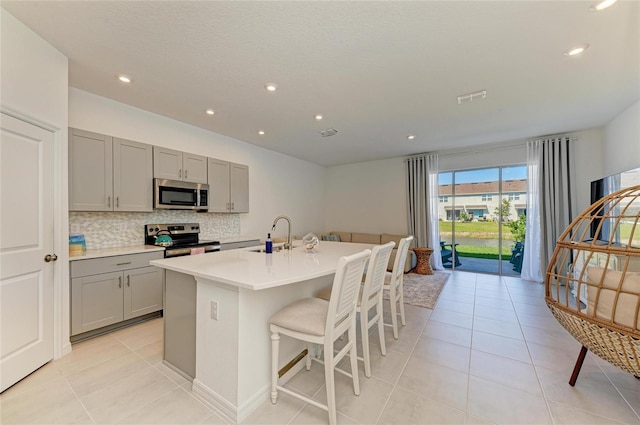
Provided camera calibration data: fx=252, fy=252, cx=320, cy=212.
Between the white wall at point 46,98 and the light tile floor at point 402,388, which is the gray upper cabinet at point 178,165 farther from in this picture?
the light tile floor at point 402,388

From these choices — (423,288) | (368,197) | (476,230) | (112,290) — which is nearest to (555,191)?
(476,230)

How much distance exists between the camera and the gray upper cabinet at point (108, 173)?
266 centimetres

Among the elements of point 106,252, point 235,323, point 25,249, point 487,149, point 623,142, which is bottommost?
point 235,323

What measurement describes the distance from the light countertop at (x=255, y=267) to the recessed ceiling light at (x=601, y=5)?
8.11 ft

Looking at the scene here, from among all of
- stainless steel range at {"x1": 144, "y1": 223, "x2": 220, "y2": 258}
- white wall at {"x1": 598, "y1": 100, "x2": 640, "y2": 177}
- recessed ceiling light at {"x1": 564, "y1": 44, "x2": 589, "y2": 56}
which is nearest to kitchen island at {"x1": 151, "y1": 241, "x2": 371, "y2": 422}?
stainless steel range at {"x1": 144, "y1": 223, "x2": 220, "y2": 258}

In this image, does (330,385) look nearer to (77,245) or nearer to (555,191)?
(77,245)

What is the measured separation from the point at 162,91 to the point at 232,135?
Result: 1.64 m

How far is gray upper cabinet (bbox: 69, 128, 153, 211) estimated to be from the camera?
2.66 m

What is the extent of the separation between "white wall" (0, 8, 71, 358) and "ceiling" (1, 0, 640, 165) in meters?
0.12

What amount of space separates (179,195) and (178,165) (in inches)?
17.2

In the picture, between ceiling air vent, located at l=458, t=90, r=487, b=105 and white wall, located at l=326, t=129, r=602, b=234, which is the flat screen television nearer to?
white wall, located at l=326, t=129, r=602, b=234

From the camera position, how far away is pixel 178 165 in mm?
3627

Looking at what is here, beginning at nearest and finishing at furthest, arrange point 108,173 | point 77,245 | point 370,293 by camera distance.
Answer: point 370,293 → point 77,245 → point 108,173

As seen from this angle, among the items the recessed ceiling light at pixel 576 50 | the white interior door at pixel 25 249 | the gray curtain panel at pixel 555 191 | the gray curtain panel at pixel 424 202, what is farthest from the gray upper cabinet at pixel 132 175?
the gray curtain panel at pixel 555 191
